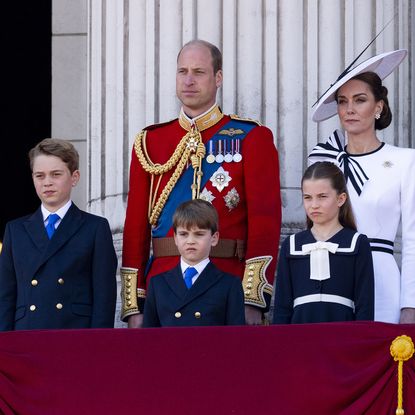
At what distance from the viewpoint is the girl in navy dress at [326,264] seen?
7031 mm

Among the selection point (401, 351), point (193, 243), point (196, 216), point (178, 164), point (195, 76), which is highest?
point (195, 76)

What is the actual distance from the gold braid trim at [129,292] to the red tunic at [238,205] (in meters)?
0.03

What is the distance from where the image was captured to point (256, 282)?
7.45 meters

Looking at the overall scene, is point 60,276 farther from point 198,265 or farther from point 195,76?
point 195,76

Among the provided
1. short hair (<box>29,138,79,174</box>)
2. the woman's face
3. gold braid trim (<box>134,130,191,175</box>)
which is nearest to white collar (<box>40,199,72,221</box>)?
short hair (<box>29,138,79,174</box>)

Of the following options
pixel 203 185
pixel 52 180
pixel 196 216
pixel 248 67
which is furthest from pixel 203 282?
pixel 248 67

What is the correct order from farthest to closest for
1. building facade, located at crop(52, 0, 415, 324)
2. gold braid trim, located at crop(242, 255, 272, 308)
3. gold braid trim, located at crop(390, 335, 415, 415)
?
building facade, located at crop(52, 0, 415, 324) < gold braid trim, located at crop(242, 255, 272, 308) < gold braid trim, located at crop(390, 335, 415, 415)

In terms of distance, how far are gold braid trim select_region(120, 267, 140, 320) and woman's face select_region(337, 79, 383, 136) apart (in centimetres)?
112

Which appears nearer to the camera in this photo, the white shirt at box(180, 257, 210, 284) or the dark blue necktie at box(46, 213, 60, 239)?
the white shirt at box(180, 257, 210, 284)

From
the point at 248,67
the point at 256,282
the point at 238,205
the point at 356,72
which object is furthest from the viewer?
the point at 248,67

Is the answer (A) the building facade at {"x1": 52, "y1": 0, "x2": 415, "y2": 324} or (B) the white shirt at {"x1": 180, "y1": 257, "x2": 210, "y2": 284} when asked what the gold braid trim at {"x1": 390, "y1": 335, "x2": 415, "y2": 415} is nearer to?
(B) the white shirt at {"x1": 180, "y1": 257, "x2": 210, "y2": 284}

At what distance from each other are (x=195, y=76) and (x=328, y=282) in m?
1.24

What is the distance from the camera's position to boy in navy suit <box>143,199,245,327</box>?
7.14 m

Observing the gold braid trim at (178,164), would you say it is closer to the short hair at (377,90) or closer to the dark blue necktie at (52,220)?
the dark blue necktie at (52,220)
